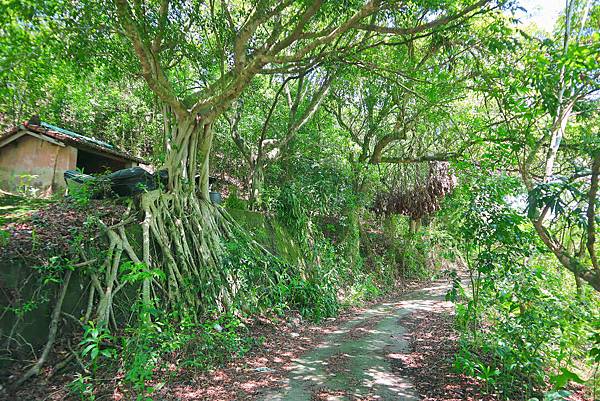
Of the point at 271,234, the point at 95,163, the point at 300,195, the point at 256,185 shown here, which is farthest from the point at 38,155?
the point at 300,195

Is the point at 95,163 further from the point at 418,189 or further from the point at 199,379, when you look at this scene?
the point at 418,189

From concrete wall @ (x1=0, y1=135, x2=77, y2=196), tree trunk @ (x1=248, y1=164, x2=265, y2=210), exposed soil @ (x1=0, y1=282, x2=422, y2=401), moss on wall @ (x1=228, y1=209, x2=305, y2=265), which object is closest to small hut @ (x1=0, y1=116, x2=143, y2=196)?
concrete wall @ (x1=0, y1=135, x2=77, y2=196)

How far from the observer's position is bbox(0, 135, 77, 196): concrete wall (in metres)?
9.84

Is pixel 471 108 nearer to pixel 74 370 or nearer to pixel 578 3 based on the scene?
pixel 578 3

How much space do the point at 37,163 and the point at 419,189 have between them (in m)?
11.7

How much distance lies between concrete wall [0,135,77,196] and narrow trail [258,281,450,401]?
7.99 m

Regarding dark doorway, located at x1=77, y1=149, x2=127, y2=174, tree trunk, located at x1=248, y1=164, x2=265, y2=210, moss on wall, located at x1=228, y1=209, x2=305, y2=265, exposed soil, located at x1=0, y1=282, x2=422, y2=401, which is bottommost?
exposed soil, located at x1=0, y1=282, x2=422, y2=401

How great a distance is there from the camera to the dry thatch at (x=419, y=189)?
44.2 feet

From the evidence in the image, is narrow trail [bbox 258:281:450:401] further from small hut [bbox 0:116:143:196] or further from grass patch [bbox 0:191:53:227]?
small hut [bbox 0:116:143:196]

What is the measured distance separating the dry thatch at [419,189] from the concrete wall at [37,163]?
10400 millimetres

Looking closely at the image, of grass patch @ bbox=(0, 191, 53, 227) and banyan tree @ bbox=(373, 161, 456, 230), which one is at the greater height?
banyan tree @ bbox=(373, 161, 456, 230)

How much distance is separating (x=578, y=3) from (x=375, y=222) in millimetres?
12066

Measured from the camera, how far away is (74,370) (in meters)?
4.08

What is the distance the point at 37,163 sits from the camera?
9961 millimetres
